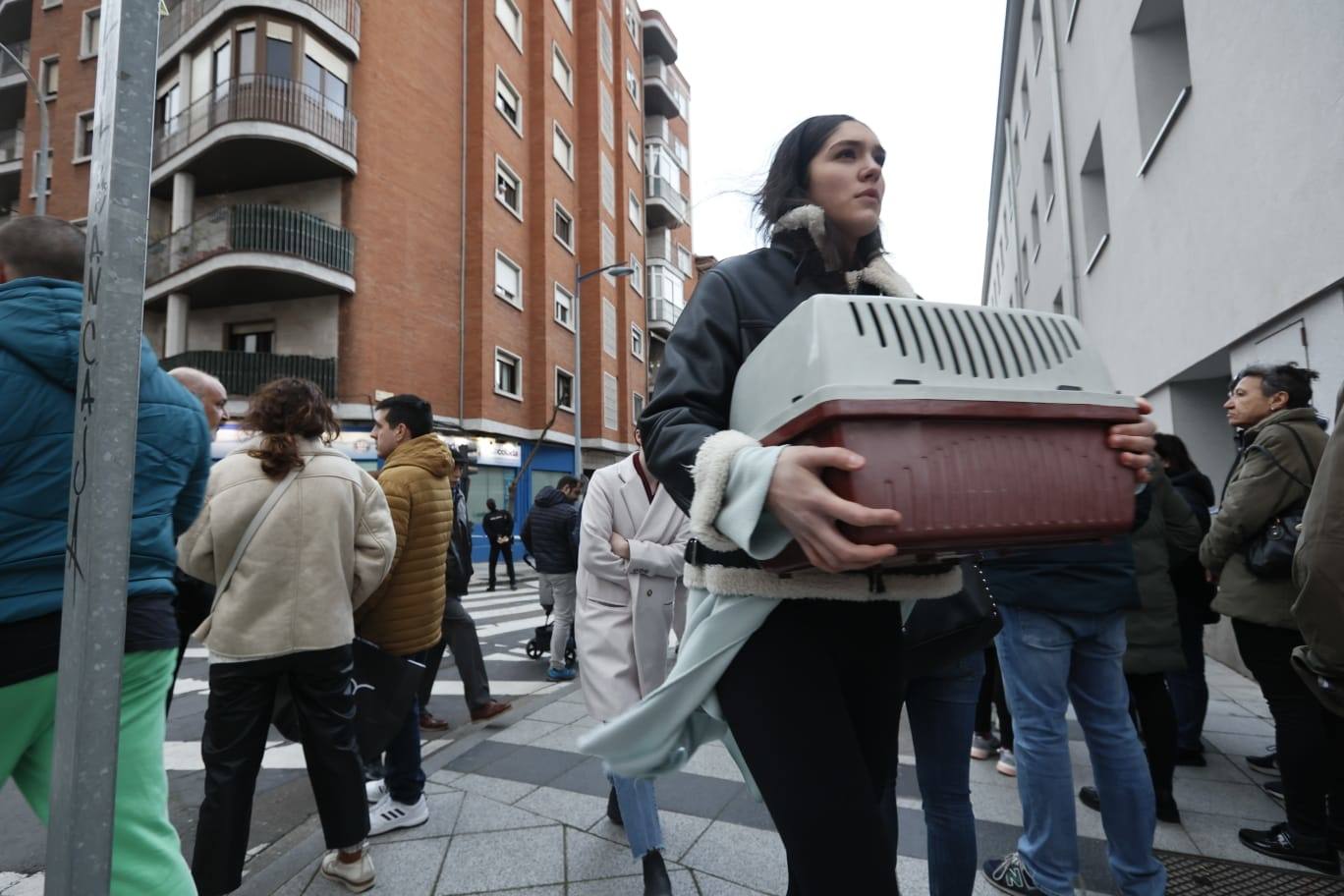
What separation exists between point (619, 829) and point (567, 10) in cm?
2846

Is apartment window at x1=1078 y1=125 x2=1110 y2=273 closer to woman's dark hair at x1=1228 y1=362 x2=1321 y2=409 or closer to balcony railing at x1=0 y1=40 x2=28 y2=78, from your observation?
woman's dark hair at x1=1228 y1=362 x2=1321 y2=409

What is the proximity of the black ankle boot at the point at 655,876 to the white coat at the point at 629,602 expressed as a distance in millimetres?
522

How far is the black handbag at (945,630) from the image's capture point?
1652 millimetres

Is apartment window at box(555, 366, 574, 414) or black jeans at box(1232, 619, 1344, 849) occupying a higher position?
apartment window at box(555, 366, 574, 414)

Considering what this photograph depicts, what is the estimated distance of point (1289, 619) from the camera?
296 cm

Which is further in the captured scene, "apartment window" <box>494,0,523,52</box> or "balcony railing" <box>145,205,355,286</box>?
"apartment window" <box>494,0,523,52</box>

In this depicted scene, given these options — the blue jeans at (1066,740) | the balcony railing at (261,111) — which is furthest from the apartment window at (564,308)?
the blue jeans at (1066,740)

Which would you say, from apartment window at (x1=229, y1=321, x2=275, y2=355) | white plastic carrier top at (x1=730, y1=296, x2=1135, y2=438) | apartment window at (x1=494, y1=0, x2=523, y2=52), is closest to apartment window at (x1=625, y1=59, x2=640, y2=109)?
apartment window at (x1=494, y1=0, x2=523, y2=52)

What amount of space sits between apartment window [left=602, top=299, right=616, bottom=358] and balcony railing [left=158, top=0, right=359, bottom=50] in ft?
39.1

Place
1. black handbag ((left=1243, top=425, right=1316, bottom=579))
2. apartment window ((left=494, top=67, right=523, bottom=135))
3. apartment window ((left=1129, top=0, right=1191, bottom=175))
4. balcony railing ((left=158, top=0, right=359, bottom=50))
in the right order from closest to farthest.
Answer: black handbag ((left=1243, top=425, right=1316, bottom=579)) → apartment window ((left=1129, top=0, right=1191, bottom=175)) → balcony railing ((left=158, top=0, right=359, bottom=50)) → apartment window ((left=494, top=67, right=523, bottom=135))

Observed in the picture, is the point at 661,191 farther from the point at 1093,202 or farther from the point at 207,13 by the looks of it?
the point at 1093,202

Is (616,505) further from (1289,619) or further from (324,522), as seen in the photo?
(1289,619)

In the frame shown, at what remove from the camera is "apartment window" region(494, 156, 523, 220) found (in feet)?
68.6

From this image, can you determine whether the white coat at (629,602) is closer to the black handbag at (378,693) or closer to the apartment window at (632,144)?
the black handbag at (378,693)
